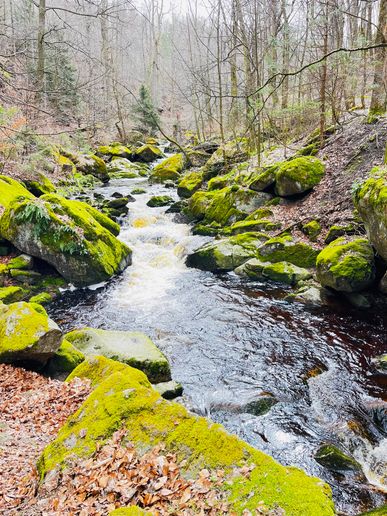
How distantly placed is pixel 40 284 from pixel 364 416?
9.04 meters

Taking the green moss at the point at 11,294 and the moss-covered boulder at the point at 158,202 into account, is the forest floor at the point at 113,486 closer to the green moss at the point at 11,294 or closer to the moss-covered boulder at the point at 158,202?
the green moss at the point at 11,294

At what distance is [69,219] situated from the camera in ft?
36.8

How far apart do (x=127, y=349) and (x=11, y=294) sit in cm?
468

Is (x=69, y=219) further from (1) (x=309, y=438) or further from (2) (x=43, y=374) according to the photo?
(1) (x=309, y=438)

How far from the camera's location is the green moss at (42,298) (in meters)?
9.82

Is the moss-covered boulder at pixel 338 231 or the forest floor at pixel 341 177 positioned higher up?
the forest floor at pixel 341 177

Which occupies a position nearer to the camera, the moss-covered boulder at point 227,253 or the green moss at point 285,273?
the green moss at point 285,273

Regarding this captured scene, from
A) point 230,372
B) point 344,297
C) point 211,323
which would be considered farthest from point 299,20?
point 230,372

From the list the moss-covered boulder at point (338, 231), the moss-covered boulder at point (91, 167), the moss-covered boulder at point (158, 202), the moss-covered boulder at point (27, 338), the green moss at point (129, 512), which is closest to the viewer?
the green moss at point (129, 512)

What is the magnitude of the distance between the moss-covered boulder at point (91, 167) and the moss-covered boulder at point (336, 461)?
20940 mm

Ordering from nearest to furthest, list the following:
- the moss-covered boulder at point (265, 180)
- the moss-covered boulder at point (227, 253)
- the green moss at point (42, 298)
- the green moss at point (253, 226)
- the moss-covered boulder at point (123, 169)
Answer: the green moss at point (42, 298) < the moss-covered boulder at point (227, 253) < the green moss at point (253, 226) < the moss-covered boulder at point (265, 180) < the moss-covered boulder at point (123, 169)

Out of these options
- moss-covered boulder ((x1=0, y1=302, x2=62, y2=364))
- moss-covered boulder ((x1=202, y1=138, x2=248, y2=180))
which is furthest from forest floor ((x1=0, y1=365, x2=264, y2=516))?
moss-covered boulder ((x1=202, y1=138, x2=248, y2=180))

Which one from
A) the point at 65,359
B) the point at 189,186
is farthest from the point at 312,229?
the point at 189,186

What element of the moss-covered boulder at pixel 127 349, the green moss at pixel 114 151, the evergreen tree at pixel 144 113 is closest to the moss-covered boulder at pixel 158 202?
the moss-covered boulder at pixel 127 349
